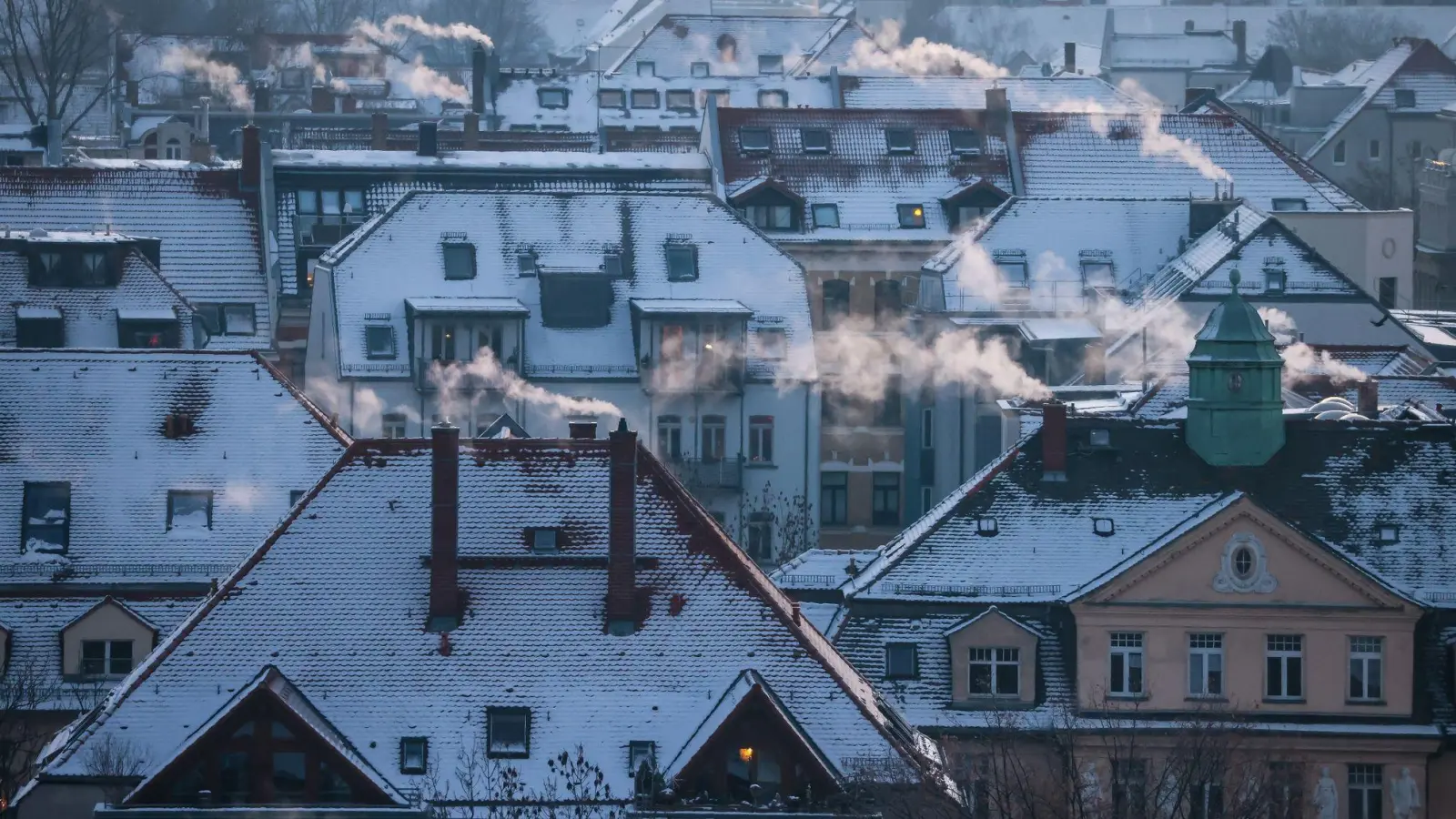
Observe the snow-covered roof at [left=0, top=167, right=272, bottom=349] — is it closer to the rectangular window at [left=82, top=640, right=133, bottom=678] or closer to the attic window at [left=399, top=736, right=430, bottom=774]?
the rectangular window at [left=82, top=640, right=133, bottom=678]

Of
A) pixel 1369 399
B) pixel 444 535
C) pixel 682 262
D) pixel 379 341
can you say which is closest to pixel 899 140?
pixel 682 262

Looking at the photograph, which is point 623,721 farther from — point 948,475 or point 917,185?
point 917,185

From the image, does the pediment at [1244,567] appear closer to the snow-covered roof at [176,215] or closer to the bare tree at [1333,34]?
the snow-covered roof at [176,215]

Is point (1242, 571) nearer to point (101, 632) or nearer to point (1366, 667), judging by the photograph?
point (1366, 667)

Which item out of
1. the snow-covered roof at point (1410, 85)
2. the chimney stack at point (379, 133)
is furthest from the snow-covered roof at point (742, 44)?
the chimney stack at point (379, 133)

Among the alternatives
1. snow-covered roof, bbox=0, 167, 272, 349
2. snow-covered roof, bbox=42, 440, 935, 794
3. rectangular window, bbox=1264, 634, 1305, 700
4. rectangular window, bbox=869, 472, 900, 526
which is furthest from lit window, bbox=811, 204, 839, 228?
snow-covered roof, bbox=42, 440, 935, 794
